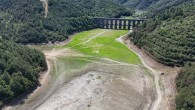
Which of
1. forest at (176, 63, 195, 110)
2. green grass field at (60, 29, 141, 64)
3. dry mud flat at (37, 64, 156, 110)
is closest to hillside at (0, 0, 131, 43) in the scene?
green grass field at (60, 29, 141, 64)

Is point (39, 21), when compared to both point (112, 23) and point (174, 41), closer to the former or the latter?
point (112, 23)

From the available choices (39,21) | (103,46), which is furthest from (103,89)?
(39,21)

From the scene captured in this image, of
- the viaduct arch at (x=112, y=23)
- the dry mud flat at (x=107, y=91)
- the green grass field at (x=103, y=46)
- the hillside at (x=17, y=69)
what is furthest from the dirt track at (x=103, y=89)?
the viaduct arch at (x=112, y=23)

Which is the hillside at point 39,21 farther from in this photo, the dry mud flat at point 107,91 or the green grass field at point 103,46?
the dry mud flat at point 107,91

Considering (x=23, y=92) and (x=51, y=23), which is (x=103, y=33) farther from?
(x=23, y=92)

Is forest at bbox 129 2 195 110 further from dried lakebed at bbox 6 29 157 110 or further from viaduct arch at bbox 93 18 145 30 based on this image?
viaduct arch at bbox 93 18 145 30
